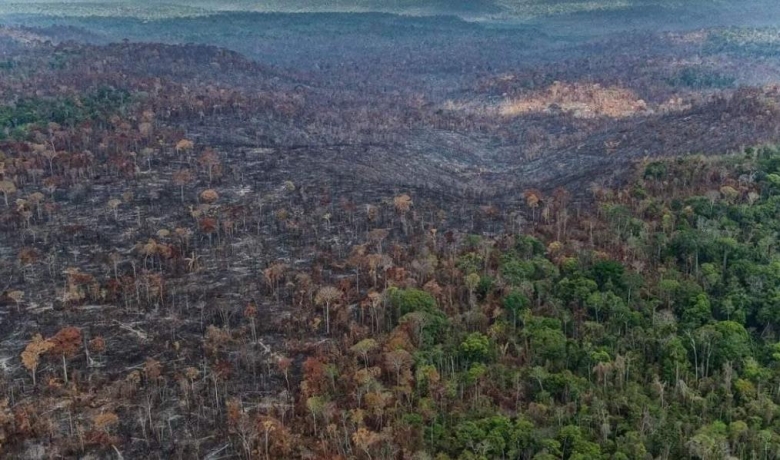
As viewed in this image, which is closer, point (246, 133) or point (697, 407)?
point (697, 407)

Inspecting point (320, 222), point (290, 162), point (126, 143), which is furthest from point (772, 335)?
point (126, 143)

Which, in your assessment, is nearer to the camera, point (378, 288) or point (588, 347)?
point (588, 347)

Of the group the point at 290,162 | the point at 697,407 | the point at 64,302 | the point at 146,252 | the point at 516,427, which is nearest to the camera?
the point at 516,427

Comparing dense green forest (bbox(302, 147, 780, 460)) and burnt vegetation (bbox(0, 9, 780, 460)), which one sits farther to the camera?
burnt vegetation (bbox(0, 9, 780, 460))

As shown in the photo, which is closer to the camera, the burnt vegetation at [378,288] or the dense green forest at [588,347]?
the dense green forest at [588,347]

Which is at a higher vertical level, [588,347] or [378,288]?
[588,347]

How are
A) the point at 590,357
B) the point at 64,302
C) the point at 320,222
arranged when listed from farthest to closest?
1. the point at 320,222
2. the point at 64,302
3. the point at 590,357

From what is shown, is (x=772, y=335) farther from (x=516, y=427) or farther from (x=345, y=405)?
(x=345, y=405)

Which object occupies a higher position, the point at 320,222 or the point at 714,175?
the point at 714,175
